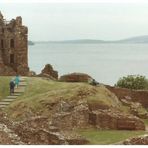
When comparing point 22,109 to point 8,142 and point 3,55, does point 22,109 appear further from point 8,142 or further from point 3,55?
point 3,55

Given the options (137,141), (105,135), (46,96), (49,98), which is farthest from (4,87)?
(137,141)

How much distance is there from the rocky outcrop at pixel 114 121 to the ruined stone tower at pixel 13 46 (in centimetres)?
2296

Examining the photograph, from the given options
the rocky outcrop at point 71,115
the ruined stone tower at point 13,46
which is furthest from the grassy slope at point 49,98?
the ruined stone tower at point 13,46

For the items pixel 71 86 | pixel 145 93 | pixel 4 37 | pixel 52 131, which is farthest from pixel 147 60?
pixel 52 131

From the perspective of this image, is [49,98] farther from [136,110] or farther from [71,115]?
[136,110]

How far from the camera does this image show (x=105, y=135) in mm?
19594

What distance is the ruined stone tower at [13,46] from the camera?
45156 millimetres

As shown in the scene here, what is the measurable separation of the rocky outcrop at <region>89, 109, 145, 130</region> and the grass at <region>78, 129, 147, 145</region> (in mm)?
531

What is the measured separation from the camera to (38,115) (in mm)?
21281

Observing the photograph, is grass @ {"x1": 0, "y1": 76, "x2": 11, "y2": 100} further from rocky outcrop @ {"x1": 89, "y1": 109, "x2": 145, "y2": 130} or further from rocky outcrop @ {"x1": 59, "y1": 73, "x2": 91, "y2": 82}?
rocky outcrop @ {"x1": 59, "y1": 73, "x2": 91, "y2": 82}

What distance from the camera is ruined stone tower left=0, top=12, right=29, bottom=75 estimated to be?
45156mm

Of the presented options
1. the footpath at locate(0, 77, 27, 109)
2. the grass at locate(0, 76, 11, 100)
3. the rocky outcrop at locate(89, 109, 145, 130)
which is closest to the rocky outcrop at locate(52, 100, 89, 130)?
the rocky outcrop at locate(89, 109, 145, 130)

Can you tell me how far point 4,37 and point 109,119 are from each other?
26.1m

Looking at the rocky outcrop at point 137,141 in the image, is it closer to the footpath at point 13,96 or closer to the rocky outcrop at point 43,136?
the rocky outcrop at point 43,136
